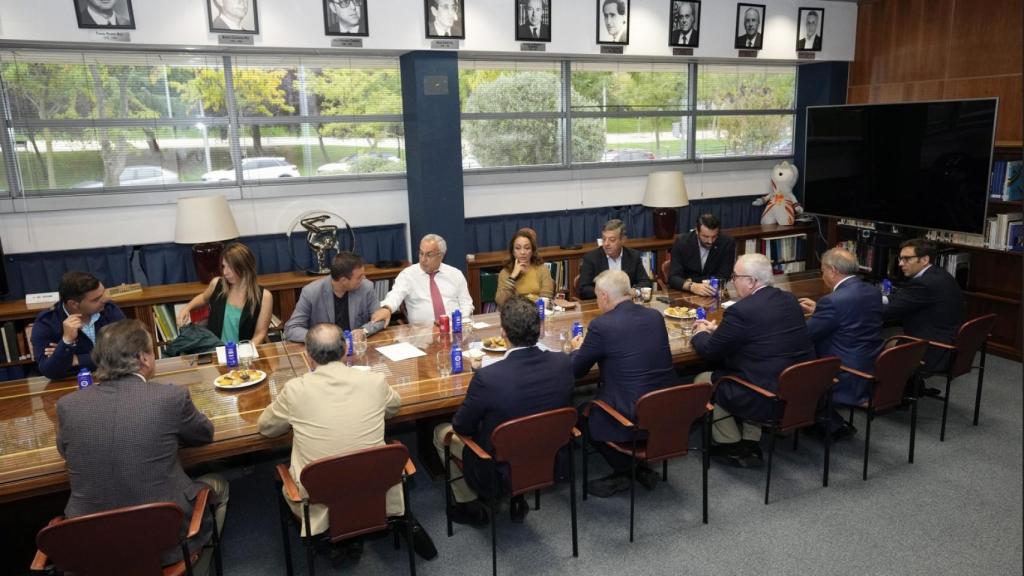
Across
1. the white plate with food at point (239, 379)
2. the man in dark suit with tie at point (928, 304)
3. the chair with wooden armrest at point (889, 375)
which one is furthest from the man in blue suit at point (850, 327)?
the white plate with food at point (239, 379)

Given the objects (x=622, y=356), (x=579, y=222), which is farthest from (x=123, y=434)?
(x=579, y=222)

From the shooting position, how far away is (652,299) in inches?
198

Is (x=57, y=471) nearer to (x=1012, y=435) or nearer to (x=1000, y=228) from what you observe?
(x=1012, y=435)

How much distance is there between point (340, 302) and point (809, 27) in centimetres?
592

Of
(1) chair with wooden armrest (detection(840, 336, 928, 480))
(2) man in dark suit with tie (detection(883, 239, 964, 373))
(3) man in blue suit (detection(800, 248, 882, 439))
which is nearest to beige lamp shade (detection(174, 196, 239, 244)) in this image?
(3) man in blue suit (detection(800, 248, 882, 439))

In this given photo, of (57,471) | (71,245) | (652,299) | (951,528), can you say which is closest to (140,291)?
(71,245)

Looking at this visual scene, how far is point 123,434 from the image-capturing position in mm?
2543

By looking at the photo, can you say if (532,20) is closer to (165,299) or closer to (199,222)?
(199,222)

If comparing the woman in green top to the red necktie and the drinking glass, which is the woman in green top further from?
the drinking glass

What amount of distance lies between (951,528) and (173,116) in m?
6.06

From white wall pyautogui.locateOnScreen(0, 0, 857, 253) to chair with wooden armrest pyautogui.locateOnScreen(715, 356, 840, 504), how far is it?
3.72 m

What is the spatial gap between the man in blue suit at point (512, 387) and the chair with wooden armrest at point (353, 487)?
0.39 m

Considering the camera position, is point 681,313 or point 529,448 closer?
point 529,448

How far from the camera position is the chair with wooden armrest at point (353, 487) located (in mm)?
2590
